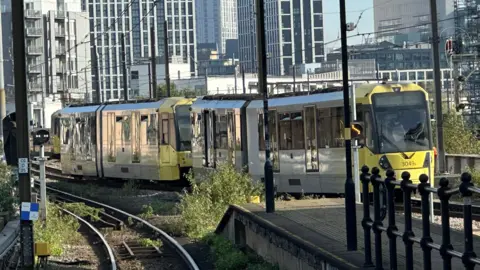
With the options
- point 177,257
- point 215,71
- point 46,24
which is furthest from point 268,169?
point 215,71

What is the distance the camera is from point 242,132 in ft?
89.1

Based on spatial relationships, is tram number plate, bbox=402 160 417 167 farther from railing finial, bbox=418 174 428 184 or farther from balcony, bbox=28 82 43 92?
balcony, bbox=28 82 43 92

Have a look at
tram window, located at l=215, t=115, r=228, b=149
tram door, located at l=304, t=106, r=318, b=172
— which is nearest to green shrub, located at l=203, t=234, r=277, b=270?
tram door, located at l=304, t=106, r=318, b=172

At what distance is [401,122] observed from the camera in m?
22.5

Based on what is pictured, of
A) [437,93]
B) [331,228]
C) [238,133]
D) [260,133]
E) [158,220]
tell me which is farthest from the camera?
[437,93]

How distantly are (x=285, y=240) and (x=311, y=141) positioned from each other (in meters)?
10.9

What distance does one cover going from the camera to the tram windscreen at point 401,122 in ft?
72.7

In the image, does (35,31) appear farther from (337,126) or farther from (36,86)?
(337,126)

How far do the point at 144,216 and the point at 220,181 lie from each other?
11.5 ft

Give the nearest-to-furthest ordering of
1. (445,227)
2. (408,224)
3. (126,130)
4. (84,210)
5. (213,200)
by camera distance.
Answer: (445,227) → (408,224) → (213,200) → (84,210) → (126,130)

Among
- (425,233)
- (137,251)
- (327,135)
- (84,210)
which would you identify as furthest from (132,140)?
(425,233)

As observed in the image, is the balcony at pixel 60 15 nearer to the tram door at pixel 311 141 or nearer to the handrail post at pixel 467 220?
the tram door at pixel 311 141

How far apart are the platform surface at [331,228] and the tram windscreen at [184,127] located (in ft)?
44.4

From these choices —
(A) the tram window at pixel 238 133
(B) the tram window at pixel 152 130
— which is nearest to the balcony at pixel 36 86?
(B) the tram window at pixel 152 130
